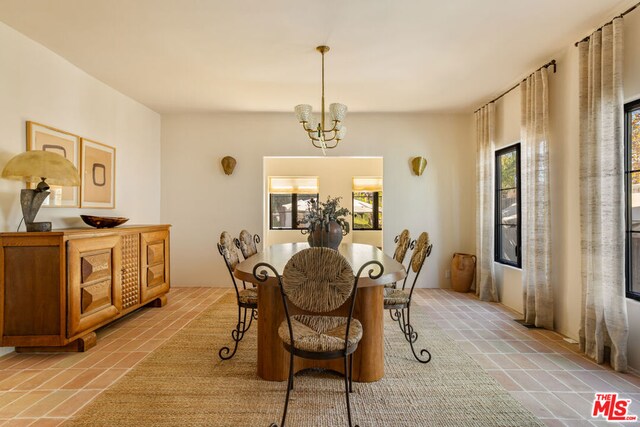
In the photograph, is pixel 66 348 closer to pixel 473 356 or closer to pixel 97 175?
pixel 97 175

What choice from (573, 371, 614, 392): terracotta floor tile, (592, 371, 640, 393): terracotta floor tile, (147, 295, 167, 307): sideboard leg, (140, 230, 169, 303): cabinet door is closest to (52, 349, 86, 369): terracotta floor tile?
(140, 230, 169, 303): cabinet door

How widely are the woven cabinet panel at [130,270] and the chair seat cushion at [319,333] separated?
87.3 inches

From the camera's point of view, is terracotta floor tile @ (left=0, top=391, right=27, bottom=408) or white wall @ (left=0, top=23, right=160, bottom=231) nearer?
terracotta floor tile @ (left=0, top=391, right=27, bottom=408)

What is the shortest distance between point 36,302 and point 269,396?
Result: 2003 millimetres

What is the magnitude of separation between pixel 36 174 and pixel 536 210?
4.35 metres

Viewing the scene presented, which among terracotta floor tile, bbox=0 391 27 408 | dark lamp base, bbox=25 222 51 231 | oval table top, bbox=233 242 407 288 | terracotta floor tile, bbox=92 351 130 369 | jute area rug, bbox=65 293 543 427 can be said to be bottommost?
terracotta floor tile, bbox=92 351 130 369

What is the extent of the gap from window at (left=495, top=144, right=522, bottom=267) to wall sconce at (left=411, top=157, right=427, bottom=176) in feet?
3.25

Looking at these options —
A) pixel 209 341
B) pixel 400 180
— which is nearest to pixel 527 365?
pixel 209 341

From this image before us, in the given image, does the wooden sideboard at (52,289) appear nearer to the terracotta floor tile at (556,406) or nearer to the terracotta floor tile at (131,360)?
the terracotta floor tile at (131,360)

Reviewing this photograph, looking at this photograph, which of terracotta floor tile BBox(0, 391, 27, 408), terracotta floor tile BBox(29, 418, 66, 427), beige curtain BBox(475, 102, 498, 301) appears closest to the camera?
terracotta floor tile BBox(29, 418, 66, 427)

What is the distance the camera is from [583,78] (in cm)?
283

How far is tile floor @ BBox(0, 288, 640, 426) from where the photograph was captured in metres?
2.02

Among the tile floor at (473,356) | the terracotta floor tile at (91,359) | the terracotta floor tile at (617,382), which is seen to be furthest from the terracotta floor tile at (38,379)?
the terracotta floor tile at (617,382)

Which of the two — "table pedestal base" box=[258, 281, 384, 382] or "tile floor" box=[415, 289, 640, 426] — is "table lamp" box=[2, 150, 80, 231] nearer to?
"table pedestal base" box=[258, 281, 384, 382]
